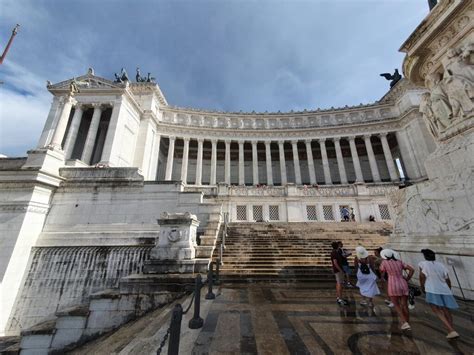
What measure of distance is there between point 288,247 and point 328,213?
1398cm

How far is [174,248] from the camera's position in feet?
29.7

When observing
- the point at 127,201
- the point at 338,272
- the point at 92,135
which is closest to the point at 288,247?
the point at 338,272

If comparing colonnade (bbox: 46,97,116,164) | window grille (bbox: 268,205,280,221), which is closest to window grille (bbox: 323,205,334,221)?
window grille (bbox: 268,205,280,221)

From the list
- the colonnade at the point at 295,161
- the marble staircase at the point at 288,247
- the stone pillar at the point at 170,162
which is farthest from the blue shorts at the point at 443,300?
the stone pillar at the point at 170,162

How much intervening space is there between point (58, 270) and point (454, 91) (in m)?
17.5

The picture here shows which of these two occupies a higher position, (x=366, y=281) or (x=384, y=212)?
(x=384, y=212)

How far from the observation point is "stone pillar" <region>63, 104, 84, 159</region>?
98.8ft

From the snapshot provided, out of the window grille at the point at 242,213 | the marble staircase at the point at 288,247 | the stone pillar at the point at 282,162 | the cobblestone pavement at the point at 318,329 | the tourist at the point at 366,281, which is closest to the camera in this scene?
the cobblestone pavement at the point at 318,329

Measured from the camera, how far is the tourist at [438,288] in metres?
3.88

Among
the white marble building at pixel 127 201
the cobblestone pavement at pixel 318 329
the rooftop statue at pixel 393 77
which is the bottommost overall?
the cobblestone pavement at pixel 318 329

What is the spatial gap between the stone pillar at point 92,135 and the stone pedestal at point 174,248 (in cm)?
2716

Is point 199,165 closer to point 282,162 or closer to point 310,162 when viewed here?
point 282,162

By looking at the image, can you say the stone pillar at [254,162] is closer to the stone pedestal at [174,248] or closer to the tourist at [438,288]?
the stone pedestal at [174,248]

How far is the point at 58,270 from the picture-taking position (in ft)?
36.1
